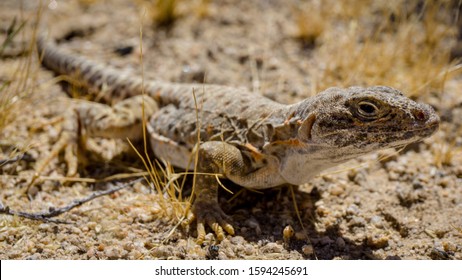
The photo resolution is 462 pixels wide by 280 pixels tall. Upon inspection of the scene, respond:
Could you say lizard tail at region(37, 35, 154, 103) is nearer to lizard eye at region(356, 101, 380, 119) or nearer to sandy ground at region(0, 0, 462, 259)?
sandy ground at region(0, 0, 462, 259)

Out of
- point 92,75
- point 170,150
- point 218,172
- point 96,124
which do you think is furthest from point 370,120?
point 92,75

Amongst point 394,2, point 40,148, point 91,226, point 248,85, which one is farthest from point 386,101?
point 394,2

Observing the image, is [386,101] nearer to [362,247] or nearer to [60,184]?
[362,247]

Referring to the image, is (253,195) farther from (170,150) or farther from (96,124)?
(96,124)

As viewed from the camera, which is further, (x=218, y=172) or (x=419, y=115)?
(x=218, y=172)

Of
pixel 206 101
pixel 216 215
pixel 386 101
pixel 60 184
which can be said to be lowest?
pixel 60 184

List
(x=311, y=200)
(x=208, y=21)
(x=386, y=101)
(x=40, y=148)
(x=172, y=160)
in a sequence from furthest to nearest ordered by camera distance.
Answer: (x=208, y=21)
(x=40, y=148)
(x=172, y=160)
(x=311, y=200)
(x=386, y=101)

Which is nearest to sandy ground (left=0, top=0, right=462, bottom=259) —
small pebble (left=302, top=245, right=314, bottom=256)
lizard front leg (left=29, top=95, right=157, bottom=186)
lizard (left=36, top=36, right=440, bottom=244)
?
small pebble (left=302, top=245, right=314, bottom=256)

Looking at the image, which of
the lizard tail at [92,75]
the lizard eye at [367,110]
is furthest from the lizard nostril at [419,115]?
the lizard tail at [92,75]
